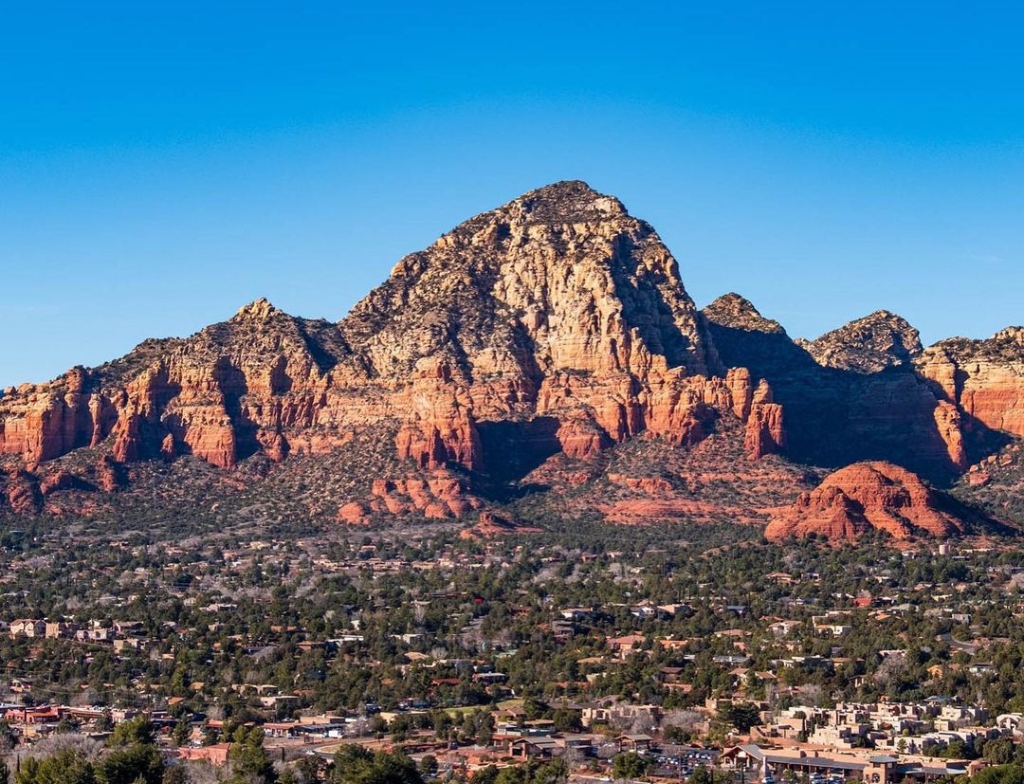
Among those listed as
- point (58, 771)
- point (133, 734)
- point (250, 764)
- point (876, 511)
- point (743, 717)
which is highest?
point (876, 511)

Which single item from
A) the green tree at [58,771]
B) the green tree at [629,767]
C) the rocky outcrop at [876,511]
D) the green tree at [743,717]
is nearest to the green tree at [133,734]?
the green tree at [58,771]

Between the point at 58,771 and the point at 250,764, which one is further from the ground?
the point at 250,764

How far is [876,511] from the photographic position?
187625mm

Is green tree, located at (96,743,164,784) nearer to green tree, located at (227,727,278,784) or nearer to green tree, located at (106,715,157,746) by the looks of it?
green tree, located at (227,727,278,784)

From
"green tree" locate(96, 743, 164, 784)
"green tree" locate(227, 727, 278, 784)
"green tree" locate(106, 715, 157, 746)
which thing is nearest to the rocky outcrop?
"green tree" locate(106, 715, 157, 746)

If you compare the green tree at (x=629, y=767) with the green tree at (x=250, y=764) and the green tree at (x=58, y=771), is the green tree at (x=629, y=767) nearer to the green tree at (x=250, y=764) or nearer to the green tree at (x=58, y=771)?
the green tree at (x=250, y=764)

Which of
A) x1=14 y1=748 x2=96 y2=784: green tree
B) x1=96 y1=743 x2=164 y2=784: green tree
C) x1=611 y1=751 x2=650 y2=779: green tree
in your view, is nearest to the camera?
x1=14 y1=748 x2=96 y2=784: green tree

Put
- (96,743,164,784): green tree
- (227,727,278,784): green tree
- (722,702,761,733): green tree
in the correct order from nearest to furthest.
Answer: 1. (96,743,164,784): green tree
2. (227,727,278,784): green tree
3. (722,702,761,733): green tree

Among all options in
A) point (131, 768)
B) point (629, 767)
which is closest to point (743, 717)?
point (629, 767)

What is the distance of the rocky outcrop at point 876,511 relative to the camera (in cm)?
18562

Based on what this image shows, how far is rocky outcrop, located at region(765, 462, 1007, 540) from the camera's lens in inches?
7308

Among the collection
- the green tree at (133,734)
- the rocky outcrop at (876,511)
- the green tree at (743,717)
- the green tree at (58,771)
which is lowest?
the green tree at (58,771)

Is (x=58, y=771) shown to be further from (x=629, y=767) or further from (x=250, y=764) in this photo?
(x=629, y=767)

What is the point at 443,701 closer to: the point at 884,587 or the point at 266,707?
the point at 266,707
